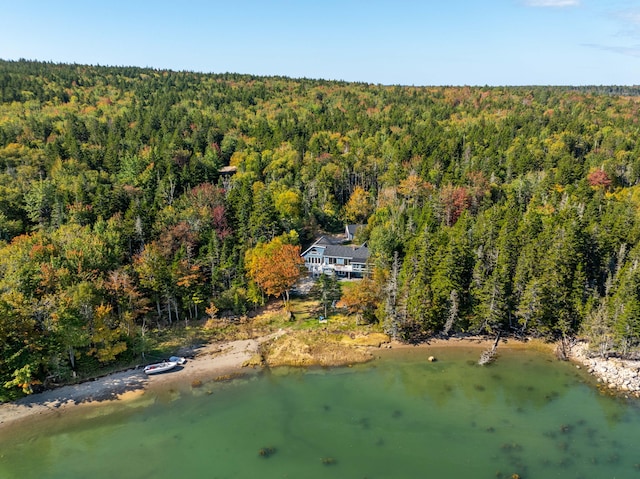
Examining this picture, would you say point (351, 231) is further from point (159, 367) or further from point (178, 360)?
point (159, 367)

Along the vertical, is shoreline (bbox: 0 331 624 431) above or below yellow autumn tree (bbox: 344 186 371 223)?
below

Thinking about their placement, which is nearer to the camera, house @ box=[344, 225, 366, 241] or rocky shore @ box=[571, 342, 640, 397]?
rocky shore @ box=[571, 342, 640, 397]

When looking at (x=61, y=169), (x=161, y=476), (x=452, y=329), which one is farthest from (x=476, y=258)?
(x=61, y=169)

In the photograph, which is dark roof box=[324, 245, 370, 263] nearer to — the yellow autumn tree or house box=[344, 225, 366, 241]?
house box=[344, 225, 366, 241]

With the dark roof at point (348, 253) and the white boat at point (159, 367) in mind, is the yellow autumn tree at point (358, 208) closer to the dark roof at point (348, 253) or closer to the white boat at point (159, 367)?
the dark roof at point (348, 253)

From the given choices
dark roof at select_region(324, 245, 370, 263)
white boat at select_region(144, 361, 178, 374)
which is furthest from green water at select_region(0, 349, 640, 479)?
dark roof at select_region(324, 245, 370, 263)

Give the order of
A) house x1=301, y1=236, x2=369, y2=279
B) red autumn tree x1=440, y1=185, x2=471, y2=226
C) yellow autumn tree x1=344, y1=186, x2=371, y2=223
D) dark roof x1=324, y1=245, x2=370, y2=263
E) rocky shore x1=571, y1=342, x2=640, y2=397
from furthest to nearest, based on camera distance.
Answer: yellow autumn tree x1=344, y1=186, x2=371, y2=223 < red autumn tree x1=440, y1=185, x2=471, y2=226 < house x1=301, y1=236, x2=369, y2=279 < dark roof x1=324, y1=245, x2=370, y2=263 < rocky shore x1=571, y1=342, x2=640, y2=397

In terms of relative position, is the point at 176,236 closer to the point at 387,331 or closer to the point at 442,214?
the point at 387,331

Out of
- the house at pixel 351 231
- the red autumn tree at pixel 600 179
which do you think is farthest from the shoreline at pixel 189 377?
the red autumn tree at pixel 600 179

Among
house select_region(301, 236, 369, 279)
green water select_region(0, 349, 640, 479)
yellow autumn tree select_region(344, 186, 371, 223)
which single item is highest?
yellow autumn tree select_region(344, 186, 371, 223)
